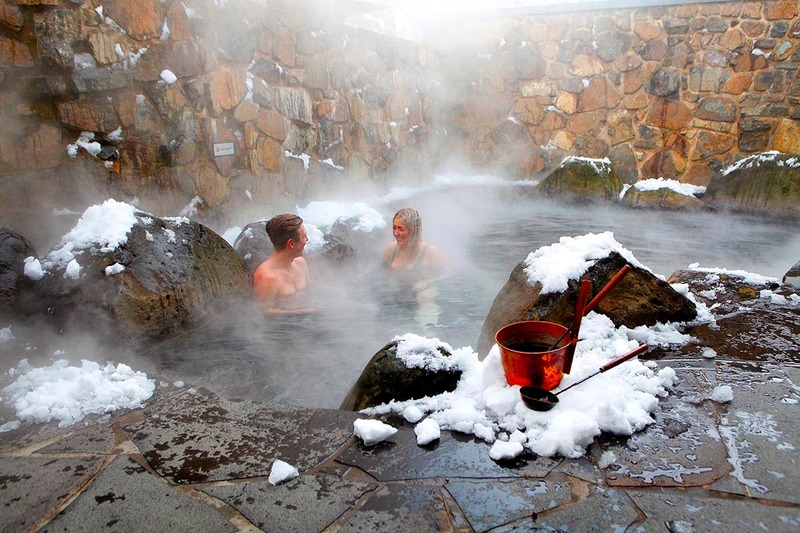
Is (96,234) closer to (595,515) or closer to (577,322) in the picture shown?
(577,322)

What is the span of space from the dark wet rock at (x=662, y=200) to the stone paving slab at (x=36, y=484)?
24.2 feet

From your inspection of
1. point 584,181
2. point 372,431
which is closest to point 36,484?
point 372,431

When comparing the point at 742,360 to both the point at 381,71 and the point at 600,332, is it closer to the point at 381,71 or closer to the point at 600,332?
the point at 600,332

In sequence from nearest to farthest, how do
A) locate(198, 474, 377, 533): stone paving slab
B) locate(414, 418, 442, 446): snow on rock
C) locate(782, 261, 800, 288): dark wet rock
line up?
locate(198, 474, 377, 533): stone paving slab, locate(414, 418, 442, 446): snow on rock, locate(782, 261, 800, 288): dark wet rock

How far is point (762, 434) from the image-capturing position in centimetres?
182

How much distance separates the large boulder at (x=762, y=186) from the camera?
6.58 meters

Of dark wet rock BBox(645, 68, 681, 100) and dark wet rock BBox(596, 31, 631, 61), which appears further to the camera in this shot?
dark wet rock BBox(596, 31, 631, 61)

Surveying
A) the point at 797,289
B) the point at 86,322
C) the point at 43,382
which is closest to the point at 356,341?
the point at 86,322

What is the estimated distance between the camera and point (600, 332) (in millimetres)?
2637

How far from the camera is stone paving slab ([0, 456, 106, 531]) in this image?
5.21 feet

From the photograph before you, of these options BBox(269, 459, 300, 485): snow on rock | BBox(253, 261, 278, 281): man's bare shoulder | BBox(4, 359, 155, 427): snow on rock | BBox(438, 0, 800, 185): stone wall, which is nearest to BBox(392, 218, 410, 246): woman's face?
BBox(253, 261, 278, 281): man's bare shoulder

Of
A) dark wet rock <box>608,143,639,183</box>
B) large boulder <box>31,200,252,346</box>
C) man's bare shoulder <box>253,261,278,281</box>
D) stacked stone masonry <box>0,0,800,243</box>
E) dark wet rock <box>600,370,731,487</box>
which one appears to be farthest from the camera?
dark wet rock <box>608,143,639,183</box>

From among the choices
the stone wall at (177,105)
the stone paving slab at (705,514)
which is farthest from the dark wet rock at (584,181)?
the stone paving slab at (705,514)

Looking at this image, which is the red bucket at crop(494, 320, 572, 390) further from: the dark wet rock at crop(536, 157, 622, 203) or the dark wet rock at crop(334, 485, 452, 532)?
the dark wet rock at crop(536, 157, 622, 203)
